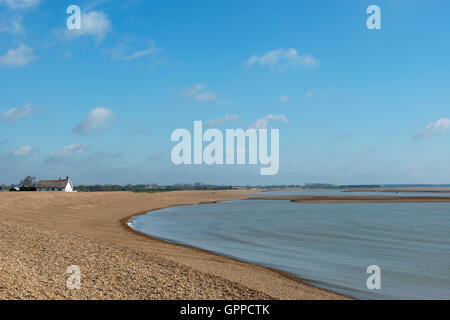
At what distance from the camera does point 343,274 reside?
603 inches

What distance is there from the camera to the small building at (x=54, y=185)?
306 feet

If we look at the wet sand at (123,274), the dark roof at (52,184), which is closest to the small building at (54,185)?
the dark roof at (52,184)

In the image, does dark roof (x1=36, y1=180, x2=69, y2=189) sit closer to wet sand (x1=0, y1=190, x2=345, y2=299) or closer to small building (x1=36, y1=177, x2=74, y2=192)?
small building (x1=36, y1=177, x2=74, y2=192)

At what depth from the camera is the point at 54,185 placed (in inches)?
3696

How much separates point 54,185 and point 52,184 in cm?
93

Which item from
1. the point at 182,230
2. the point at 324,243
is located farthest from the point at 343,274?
the point at 182,230

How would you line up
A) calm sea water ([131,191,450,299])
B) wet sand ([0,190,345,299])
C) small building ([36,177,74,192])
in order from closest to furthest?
wet sand ([0,190,345,299])
calm sea water ([131,191,450,299])
small building ([36,177,74,192])

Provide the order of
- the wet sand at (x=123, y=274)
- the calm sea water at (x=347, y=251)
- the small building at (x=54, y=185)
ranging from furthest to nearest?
the small building at (x=54, y=185) < the calm sea water at (x=347, y=251) < the wet sand at (x=123, y=274)

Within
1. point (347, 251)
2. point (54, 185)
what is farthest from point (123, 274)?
point (54, 185)

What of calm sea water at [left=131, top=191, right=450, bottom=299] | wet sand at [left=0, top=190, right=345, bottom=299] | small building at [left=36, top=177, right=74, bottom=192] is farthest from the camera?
small building at [left=36, top=177, right=74, bottom=192]

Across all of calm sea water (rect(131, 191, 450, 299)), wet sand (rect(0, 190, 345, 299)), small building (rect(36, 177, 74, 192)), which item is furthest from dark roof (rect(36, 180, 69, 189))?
wet sand (rect(0, 190, 345, 299))

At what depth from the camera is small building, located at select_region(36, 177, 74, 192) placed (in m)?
93.2

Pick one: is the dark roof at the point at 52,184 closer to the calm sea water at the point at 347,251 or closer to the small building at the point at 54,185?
the small building at the point at 54,185
